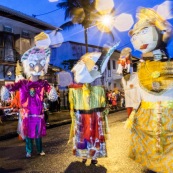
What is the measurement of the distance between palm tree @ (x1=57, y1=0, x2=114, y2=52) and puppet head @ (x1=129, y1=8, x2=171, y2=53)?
17.5 meters

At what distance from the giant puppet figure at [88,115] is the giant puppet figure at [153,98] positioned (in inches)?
32.4

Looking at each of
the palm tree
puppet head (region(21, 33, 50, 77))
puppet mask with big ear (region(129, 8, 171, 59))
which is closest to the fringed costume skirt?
puppet mask with big ear (region(129, 8, 171, 59))

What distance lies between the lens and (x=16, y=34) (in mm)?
20406

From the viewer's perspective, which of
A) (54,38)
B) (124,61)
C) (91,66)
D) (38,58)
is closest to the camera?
(124,61)

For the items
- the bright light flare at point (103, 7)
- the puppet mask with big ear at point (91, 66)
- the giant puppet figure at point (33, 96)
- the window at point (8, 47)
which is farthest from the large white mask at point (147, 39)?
the bright light flare at point (103, 7)

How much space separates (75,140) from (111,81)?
111 feet

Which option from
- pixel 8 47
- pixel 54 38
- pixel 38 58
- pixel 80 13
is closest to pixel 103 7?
pixel 80 13

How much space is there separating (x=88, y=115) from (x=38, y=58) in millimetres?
1890

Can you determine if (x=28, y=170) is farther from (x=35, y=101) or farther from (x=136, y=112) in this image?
(x=136, y=112)

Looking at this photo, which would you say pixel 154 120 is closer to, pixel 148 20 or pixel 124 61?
pixel 124 61

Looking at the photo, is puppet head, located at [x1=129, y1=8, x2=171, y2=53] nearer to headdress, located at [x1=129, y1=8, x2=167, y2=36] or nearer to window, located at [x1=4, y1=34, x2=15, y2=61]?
headdress, located at [x1=129, y1=8, x2=167, y2=36]

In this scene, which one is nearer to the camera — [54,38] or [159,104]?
[159,104]

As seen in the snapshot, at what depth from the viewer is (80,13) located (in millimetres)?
22172

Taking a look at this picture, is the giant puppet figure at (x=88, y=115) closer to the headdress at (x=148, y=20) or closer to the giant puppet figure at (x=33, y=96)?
the headdress at (x=148, y=20)
